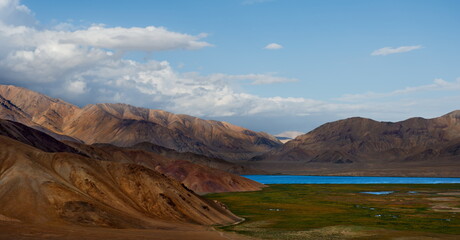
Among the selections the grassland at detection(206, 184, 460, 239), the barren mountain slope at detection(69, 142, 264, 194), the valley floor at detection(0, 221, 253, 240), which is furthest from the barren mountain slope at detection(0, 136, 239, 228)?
the barren mountain slope at detection(69, 142, 264, 194)

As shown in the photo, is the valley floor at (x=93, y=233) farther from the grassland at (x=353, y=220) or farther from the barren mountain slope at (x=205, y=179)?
the barren mountain slope at (x=205, y=179)

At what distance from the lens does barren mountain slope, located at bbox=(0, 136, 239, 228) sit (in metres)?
53.2

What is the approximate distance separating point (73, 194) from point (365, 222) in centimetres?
3378

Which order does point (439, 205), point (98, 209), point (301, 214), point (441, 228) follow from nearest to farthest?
point (98, 209), point (441, 228), point (301, 214), point (439, 205)

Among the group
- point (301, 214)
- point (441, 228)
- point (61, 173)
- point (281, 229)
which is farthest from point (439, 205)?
point (61, 173)

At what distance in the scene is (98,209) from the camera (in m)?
55.1

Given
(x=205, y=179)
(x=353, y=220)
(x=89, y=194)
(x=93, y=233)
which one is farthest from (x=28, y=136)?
(x=93, y=233)

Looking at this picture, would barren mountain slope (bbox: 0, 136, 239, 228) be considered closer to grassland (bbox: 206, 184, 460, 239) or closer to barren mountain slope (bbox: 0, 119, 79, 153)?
grassland (bbox: 206, 184, 460, 239)

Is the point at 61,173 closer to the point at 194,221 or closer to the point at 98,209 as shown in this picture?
the point at 98,209

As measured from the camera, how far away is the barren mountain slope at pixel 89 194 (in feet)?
175

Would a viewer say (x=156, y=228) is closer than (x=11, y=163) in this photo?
Yes

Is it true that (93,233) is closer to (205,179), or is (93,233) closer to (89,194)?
(89,194)

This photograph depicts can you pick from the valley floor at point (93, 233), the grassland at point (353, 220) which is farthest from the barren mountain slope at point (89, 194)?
the grassland at point (353, 220)

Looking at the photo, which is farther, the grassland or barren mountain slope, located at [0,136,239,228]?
barren mountain slope, located at [0,136,239,228]
